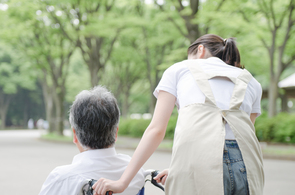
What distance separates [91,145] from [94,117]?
163 millimetres

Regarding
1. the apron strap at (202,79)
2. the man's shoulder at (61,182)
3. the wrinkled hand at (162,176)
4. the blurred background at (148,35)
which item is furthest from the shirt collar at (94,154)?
the blurred background at (148,35)

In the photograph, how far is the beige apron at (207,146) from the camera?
1.32m

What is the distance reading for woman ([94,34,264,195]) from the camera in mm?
1331

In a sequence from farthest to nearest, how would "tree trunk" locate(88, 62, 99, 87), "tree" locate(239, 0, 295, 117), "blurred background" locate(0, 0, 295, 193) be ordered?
"tree trunk" locate(88, 62, 99, 87), "tree" locate(239, 0, 295, 117), "blurred background" locate(0, 0, 295, 193)

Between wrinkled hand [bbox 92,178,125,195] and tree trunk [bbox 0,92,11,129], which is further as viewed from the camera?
tree trunk [bbox 0,92,11,129]

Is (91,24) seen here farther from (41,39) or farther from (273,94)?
(273,94)

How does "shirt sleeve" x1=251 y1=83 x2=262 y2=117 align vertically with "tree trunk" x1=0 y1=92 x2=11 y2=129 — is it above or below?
above

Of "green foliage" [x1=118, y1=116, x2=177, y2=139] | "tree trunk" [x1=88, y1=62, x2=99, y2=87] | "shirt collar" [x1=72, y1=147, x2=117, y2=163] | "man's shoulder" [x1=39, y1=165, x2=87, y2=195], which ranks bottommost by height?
"green foliage" [x1=118, y1=116, x2=177, y2=139]

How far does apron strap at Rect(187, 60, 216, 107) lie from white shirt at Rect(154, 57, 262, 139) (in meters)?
0.02

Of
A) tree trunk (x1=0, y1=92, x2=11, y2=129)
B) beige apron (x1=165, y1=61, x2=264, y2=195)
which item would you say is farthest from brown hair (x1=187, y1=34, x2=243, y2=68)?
tree trunk (x1=0, y1=92, x2=11, y2=129)

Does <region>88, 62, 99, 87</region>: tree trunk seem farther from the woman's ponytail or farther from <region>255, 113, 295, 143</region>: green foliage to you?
the woman's ponytail

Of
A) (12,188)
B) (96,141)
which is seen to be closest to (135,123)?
(12,188)

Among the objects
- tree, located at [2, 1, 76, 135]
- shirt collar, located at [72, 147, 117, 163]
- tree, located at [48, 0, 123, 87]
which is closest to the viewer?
shirt collar, located at [72, 147, 117, 163]

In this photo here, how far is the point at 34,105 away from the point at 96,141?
1814 inches
